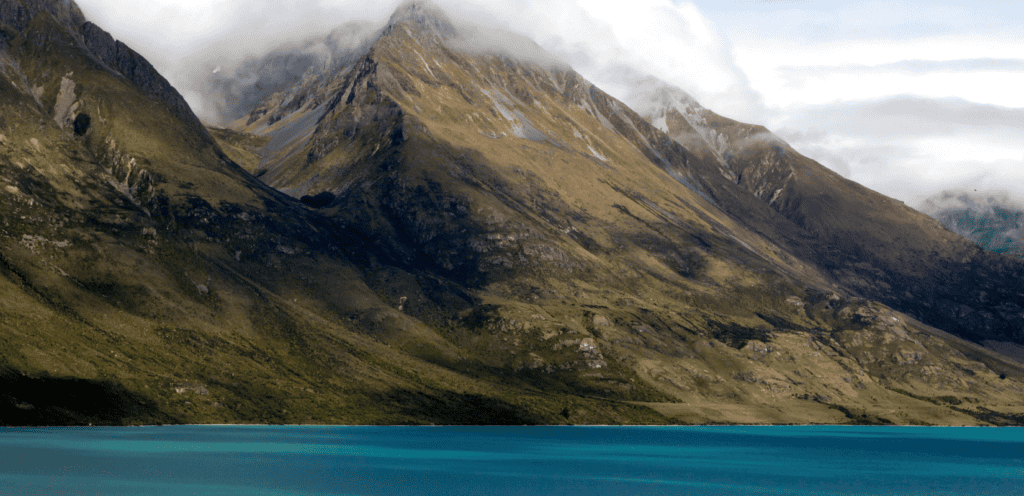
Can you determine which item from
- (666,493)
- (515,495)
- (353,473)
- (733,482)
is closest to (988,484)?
(733,482)

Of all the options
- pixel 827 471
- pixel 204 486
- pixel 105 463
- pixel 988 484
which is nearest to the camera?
pixel 204 486

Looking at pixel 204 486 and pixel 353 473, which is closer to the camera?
pixel 204 486

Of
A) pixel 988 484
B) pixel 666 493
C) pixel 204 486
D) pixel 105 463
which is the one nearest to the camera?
pixel 204 486

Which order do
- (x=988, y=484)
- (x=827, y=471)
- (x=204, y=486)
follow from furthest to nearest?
(x=827, y=471)
(x=988, y=484)
(x=204, y=486)

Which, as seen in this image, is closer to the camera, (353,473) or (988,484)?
(353,473)

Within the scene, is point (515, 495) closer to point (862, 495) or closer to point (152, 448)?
point (862, 495)

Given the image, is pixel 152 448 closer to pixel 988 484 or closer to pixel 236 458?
pixel 236 458

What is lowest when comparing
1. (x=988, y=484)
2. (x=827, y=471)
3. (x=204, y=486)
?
(x=204, y=486)

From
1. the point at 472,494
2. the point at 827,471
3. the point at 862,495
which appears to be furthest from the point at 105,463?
the point at 827,471

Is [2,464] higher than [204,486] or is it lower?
lower
